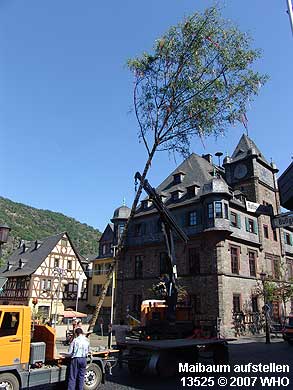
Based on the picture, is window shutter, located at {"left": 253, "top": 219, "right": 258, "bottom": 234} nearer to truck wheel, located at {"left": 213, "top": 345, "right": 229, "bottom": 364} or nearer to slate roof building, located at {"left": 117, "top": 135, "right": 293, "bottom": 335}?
slate roof building, located at {"left": 117, "top": 135, "right": 293, "bottom": 335}

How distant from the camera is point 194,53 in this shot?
16.5 metres

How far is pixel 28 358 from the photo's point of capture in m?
8.97

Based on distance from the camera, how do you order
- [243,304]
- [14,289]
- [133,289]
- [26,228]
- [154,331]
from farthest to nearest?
1. [26,228]
2. [14,289]
3. [133,289]
4. [243,304]
5. [154,331]

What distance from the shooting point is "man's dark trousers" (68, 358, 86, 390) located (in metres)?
8.40

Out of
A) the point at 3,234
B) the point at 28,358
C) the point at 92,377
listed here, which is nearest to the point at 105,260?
the point at 3,234

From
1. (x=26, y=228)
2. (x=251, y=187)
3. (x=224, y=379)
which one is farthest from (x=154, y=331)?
(x=26, y=228)

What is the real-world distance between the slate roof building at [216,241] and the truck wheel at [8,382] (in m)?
17.2

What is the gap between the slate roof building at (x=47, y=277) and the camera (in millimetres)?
41062

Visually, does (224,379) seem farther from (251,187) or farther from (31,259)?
(31,259)

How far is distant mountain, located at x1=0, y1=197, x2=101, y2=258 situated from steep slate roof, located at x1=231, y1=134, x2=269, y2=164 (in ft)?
299

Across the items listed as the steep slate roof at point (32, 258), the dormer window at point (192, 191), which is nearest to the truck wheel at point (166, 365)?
the dormer window at point (192, 191)

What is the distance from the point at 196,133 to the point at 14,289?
1408 inches

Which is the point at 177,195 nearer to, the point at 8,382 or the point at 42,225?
the point at 8,382

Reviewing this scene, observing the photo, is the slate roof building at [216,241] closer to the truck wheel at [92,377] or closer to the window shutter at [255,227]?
the window shutter at [255,227]
